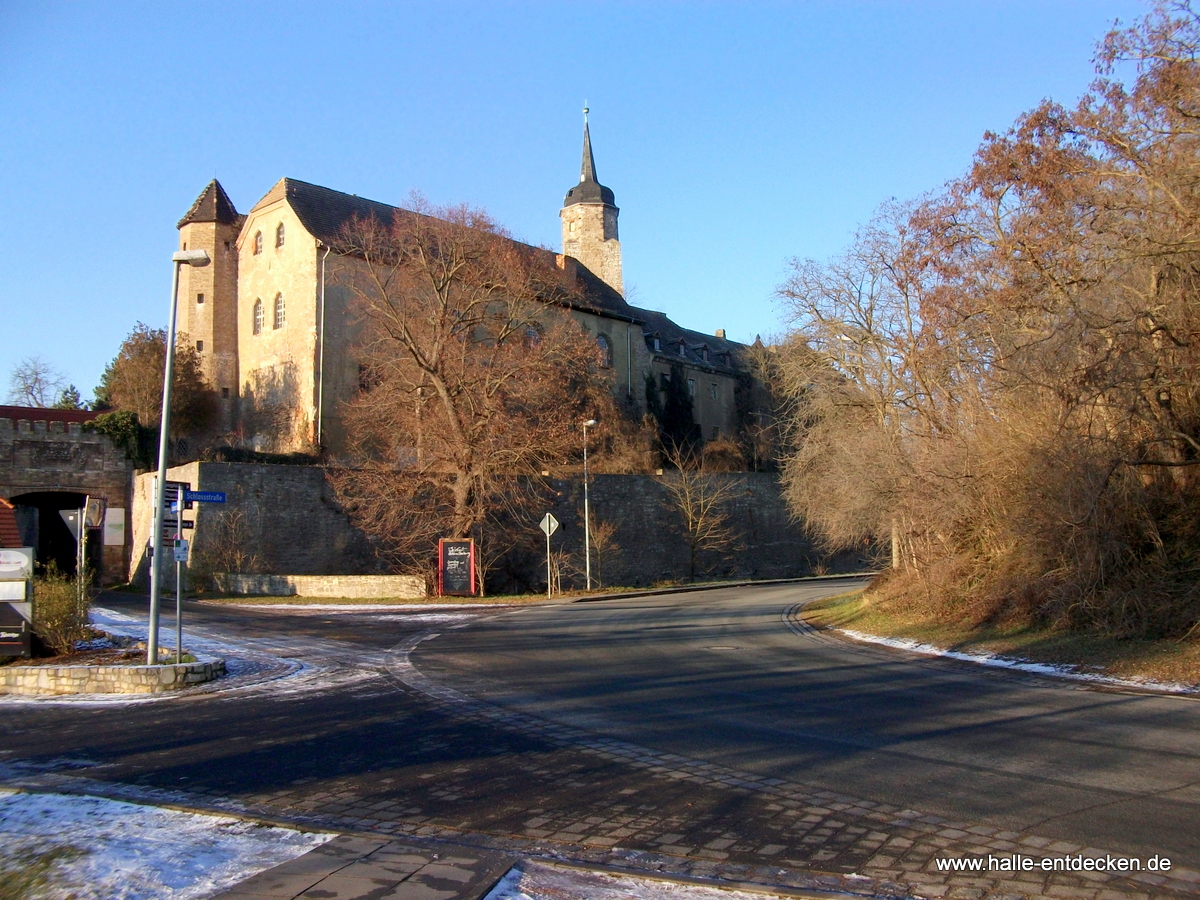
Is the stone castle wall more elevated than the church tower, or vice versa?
the church tower

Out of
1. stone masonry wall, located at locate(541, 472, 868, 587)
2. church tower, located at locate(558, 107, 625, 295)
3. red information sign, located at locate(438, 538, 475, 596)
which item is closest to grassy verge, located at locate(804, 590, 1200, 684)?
red information sign, located at locate(438, 538, 475, 596)

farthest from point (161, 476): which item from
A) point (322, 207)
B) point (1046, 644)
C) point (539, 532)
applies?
point (322, 207)

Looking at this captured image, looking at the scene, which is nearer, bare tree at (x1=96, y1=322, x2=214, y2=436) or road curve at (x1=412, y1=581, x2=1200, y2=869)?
road curve at (x1=412, y1=581, x2=1200, y2=869)

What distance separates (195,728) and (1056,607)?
1321cm

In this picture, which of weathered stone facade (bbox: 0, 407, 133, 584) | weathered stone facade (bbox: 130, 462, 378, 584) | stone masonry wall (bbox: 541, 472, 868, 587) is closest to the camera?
weathered stone facade (bbox: 130, 462, 378, 584)

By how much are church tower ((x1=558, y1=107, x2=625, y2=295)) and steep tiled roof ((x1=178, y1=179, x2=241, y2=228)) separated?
2782 centimetres

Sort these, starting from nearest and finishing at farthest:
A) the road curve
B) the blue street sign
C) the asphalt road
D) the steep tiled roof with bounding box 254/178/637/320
→ the asphalt road → the road curve → the blue street sign → the steep tiled roof with bounding box 254/178/637/320

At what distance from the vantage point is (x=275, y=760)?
25.7ft

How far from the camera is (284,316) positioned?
4478 cm

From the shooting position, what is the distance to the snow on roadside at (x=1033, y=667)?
11.4 meters

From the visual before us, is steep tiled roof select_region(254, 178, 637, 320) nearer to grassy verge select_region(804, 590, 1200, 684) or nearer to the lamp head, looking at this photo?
grassy verge select_region(804, 590, 1200, 684)

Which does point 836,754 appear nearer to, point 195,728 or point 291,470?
point 195,728

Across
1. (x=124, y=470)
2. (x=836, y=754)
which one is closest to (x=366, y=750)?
(x=836, y=754)

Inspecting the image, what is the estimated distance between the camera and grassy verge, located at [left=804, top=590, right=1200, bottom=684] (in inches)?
482
